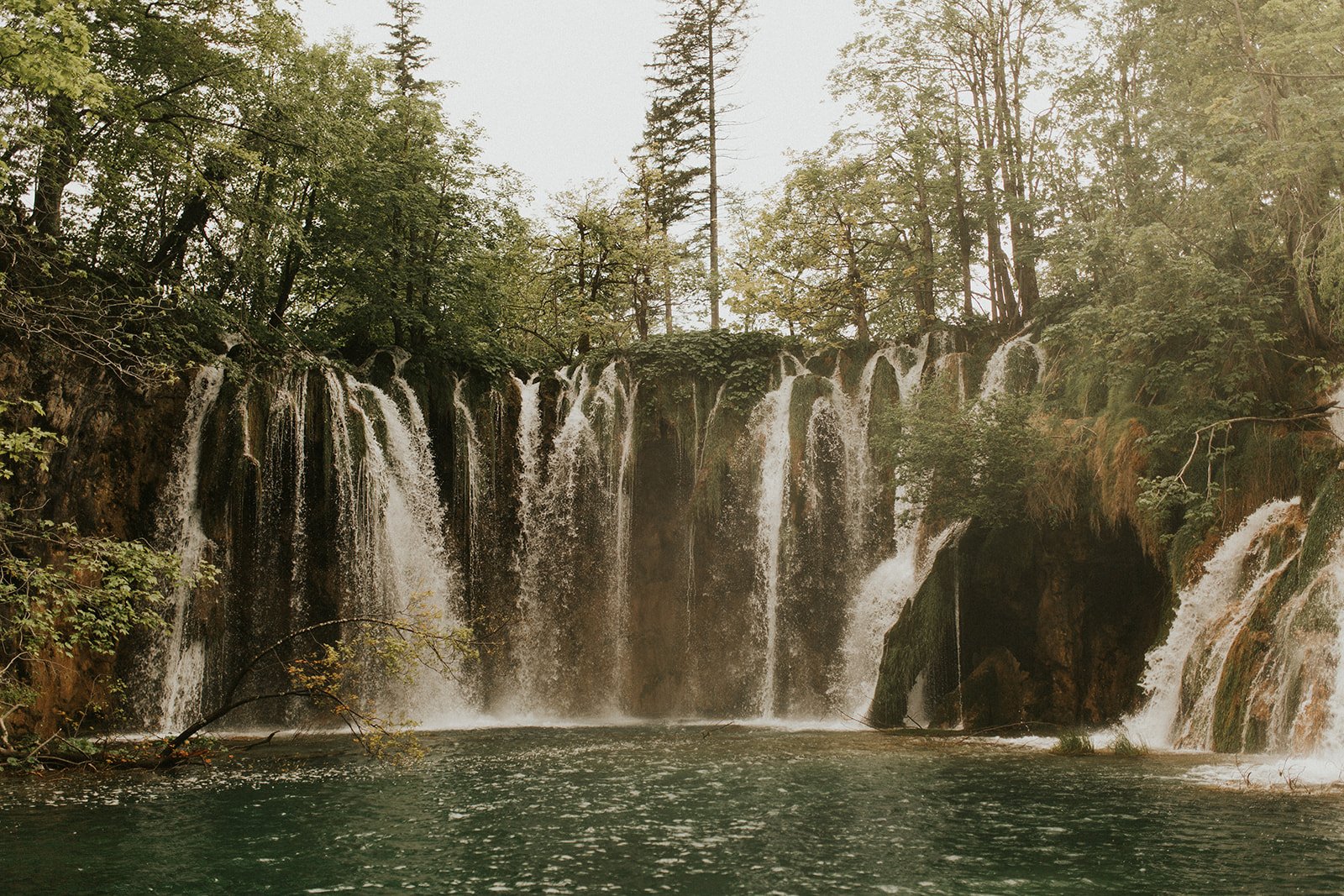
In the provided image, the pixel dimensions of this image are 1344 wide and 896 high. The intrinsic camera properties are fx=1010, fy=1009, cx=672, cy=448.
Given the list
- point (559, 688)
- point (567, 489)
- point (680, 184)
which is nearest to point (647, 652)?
point (559, 688)

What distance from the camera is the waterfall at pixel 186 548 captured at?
63.9ft

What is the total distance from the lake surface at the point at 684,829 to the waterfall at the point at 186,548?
22.0ft

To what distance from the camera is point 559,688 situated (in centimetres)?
2331

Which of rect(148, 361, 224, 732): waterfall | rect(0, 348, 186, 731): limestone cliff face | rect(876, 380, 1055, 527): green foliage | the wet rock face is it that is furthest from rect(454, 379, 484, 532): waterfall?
the wet rock face

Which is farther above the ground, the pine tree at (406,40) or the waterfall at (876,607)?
the pine tree at (406,40)

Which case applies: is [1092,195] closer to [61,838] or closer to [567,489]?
[567,489]

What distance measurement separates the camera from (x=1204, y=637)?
45.9 ft

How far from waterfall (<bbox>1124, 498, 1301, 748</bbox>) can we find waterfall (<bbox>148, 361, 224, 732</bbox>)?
1681 centimetres

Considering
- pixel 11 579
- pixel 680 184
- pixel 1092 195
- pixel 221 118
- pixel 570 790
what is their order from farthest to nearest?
pixel 680 184 < pixel 1092 195 < pixel 221 118 < pixel 11 579 < pixel 570 790

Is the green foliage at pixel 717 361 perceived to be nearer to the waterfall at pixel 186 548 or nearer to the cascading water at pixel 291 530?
the cascading water at pixel 291 530

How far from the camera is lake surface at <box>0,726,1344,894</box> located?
7.51 m

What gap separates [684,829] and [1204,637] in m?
8.71

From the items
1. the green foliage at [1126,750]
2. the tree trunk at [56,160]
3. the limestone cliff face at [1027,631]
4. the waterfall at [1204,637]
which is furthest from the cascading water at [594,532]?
the green foliage at [1126,750]

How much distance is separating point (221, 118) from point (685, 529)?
1324cm
